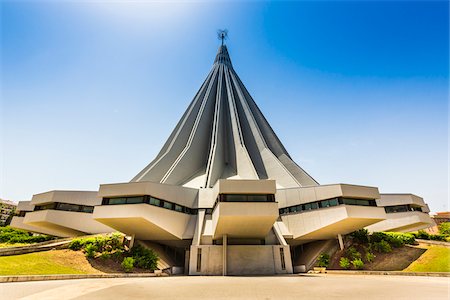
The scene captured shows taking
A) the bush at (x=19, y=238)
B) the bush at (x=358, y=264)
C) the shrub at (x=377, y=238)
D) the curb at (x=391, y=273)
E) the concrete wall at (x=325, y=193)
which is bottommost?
the curb at (x=391, y=273)

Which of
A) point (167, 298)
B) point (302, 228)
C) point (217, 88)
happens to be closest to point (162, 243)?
point (302, 228)

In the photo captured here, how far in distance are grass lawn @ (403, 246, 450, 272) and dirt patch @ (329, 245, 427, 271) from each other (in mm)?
481

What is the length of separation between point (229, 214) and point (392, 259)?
48.1 feet

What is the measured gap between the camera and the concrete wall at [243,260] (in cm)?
1828

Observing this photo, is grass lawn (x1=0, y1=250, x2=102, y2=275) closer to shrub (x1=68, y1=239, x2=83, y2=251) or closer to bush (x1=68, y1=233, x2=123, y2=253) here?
shrub (x1=68, y1=239, x2=83, y2=251)

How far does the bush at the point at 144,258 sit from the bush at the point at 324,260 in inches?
544

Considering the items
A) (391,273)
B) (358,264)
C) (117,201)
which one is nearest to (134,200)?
(117,201)

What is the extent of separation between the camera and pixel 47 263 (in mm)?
14805

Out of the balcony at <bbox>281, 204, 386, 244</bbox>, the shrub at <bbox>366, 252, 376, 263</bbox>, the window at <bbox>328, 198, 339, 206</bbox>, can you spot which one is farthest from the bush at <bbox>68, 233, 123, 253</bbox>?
the shrub at <bbox>366, 252, 376, 263</bbox>

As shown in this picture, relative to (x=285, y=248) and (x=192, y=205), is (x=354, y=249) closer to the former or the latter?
(x=285, y=248)

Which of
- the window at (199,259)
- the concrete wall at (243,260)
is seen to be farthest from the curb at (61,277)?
the concrete wall at (243,260)

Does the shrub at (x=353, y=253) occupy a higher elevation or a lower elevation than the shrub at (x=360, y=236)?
lower

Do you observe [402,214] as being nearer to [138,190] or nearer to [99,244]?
[138,190]

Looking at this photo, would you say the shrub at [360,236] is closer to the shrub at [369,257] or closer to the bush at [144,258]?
the shrub at [369,257]
